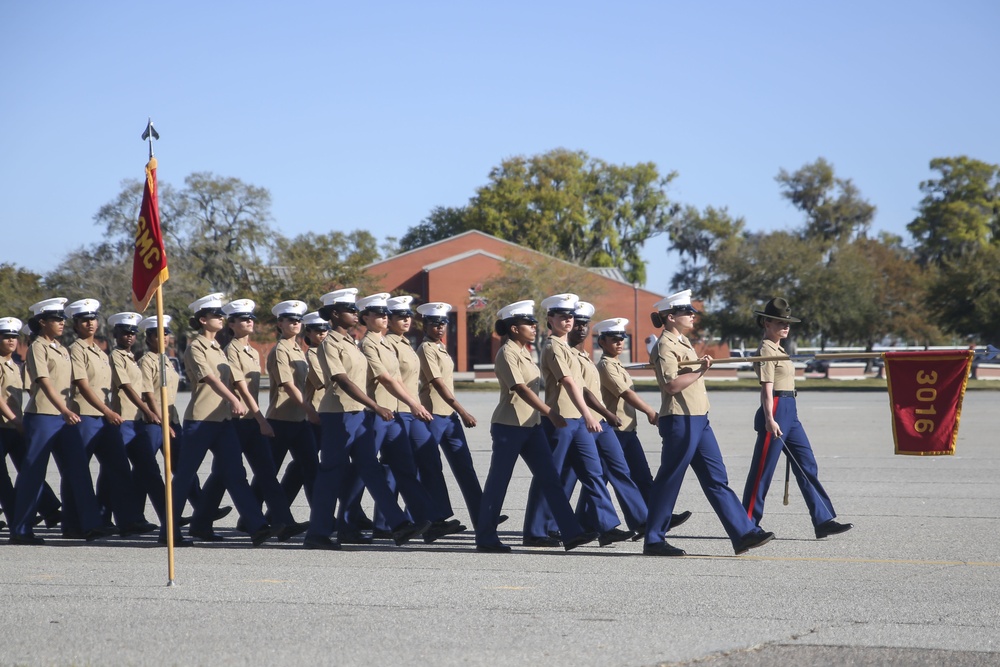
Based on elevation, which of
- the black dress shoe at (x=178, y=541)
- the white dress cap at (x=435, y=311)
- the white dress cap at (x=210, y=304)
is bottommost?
the black dress shoe at (x=178, y=541)

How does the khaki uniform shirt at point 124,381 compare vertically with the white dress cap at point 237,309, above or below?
below

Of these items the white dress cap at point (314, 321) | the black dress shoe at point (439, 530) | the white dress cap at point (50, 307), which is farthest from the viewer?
the white dress cap at point (314, 321)

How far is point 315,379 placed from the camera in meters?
10.0

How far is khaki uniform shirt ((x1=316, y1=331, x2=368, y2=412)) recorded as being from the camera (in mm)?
9422

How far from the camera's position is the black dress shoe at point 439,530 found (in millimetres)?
9562

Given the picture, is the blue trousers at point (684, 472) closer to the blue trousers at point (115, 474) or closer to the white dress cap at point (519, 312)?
the white dress cap at point (519, 312)

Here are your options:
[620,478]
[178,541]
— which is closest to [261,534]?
[178,541]

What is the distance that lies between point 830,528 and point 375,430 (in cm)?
360

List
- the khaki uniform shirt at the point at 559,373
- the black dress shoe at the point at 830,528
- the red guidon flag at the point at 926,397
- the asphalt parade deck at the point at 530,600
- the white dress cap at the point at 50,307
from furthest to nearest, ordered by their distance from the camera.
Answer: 1. the white dress cap at the point at 50,307
2. the black dress shoe at the point at 830,528
3. the khaki uniform shirt at the point at 559,373
4. the red guidon flag at the point at 926,397
5. the asphalt parade deck at the point at 530,600

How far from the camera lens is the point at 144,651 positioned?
5.82 meters

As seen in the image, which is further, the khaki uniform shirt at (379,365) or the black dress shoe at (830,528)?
the khaki uniform shirt at (379,365)

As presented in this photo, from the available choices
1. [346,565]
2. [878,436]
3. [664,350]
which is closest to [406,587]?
[346,565]

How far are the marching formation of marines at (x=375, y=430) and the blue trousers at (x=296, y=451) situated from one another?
0.06ft

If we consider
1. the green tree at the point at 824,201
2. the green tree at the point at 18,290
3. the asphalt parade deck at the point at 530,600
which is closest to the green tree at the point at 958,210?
the green tree at the point at 824,201
